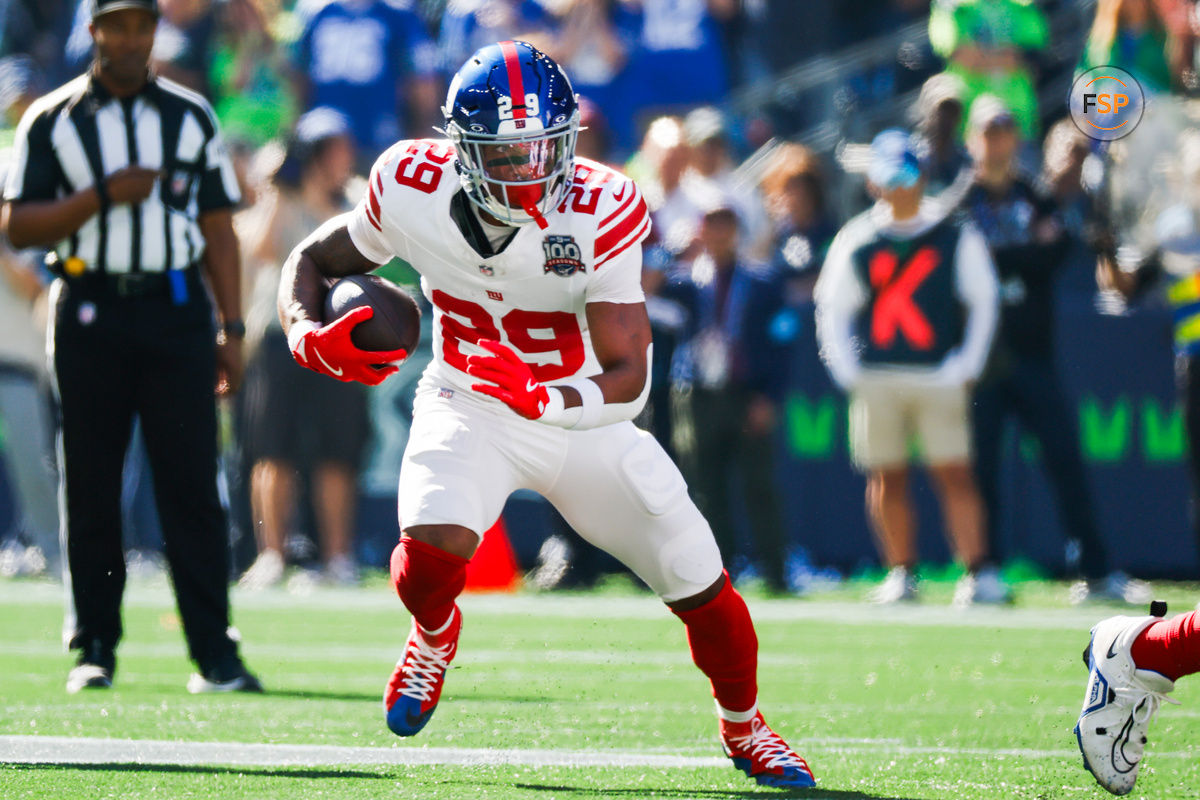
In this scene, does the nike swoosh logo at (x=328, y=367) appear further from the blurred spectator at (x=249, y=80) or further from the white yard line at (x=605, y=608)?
the blurred spectator at (x=249, y=80)

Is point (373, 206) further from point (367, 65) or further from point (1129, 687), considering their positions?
point (367, 65)

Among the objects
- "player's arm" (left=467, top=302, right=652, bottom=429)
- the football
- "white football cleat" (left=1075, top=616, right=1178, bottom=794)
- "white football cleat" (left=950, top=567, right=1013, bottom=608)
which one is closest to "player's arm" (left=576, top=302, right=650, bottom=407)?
"player's arm" (left=467, top=302, right=652, bottom=429)

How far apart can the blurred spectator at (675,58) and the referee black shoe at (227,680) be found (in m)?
5.60

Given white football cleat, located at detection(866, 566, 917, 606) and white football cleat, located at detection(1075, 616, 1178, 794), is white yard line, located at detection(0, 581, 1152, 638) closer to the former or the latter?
white football cleat, located at detection(866, 566, 917, 606)

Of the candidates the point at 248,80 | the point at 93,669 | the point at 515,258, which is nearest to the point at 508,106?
the point at 515,258

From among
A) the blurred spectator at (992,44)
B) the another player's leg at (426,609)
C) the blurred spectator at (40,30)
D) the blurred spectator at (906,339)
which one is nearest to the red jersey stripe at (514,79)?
the another player's leg at (426,609)

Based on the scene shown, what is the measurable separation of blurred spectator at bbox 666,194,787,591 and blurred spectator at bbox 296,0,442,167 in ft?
8.01

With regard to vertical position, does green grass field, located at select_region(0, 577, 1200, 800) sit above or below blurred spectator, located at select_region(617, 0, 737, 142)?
below

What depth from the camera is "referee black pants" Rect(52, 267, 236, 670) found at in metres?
5.46

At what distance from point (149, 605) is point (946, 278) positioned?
12.8 ft

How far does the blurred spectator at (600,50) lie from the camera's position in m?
10.4

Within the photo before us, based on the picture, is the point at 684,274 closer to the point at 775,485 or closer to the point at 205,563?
the point at 775,485

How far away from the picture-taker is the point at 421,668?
4.31 metres

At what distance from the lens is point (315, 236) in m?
4.49
